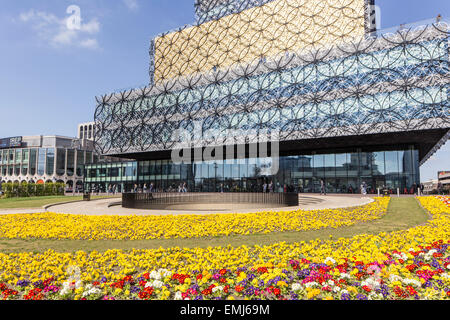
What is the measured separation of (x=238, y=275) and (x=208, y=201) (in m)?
21.1

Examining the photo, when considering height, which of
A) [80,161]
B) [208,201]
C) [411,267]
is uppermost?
[80,161]

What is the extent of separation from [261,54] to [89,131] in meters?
128

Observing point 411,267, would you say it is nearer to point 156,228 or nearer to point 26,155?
point 156,228

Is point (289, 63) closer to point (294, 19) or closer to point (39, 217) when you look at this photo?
point (294, 19)

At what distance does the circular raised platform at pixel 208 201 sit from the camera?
68.4 ft

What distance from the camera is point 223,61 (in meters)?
61.5

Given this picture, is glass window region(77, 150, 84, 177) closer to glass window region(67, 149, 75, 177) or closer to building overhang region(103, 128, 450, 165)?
glass window region(67, 149, 75, 177)

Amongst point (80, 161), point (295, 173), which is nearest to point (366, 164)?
point (295, 173)

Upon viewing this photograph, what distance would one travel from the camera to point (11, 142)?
113688 millimetres

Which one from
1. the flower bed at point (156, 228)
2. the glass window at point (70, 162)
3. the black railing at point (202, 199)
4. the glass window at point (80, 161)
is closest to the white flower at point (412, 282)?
the flower bed at point (156, 228)

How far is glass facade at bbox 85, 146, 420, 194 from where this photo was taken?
43.5m

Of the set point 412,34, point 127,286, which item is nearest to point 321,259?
point 127,286

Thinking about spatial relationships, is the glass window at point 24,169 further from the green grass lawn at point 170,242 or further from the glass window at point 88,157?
the green grass lawn at point 170,242

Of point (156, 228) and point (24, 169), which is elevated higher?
point (24, 169)
